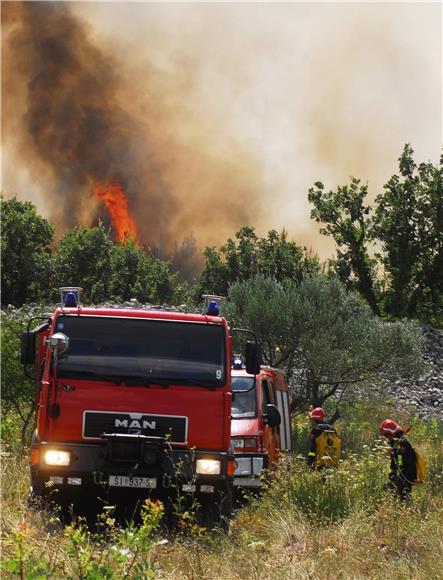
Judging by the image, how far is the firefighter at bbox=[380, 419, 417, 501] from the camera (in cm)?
1315

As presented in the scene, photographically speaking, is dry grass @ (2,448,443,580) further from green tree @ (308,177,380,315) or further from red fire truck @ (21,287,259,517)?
green tree @ (308,177,380,315)

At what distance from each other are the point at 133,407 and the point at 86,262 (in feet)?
227

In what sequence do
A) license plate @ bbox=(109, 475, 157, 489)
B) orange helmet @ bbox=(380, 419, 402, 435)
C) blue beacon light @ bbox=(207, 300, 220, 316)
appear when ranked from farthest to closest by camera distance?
orange helmet @ bbox=(380, 419, 402, 435) → blue beacon light @ bbox=(207, 300, 220, 316) → license plate @ bbox=(109, 475, 157, 489)

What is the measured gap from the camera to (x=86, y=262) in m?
80.4

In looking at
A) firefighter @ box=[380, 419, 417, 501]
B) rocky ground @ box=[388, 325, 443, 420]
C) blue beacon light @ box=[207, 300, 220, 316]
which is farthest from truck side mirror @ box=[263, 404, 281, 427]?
rocky ground @ box=[388, 325, 443, 420]

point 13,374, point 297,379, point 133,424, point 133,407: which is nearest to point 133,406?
point 133,407

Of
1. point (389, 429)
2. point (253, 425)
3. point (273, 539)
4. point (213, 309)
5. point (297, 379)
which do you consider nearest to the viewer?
point (273, 539)

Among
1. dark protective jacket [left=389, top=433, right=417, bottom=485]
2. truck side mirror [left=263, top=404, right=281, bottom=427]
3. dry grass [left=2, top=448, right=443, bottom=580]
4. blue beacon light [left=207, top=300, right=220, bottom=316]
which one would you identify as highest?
blue beacon light [left=207, top=300, right=220, bottom=316]

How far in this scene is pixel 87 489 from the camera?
11.9m

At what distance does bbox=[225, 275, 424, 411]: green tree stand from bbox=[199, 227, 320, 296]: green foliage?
150 feet

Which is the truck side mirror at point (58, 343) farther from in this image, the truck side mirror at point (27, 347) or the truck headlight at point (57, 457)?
the truck headlight at point (57, 457)

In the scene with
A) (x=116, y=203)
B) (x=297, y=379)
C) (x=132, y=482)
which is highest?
(x=116, y=203)

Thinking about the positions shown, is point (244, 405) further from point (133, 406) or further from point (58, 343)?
point (58, 343)

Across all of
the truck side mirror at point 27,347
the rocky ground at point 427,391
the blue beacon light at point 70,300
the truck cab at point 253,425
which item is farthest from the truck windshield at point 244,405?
the rocky ground at point 427,391
